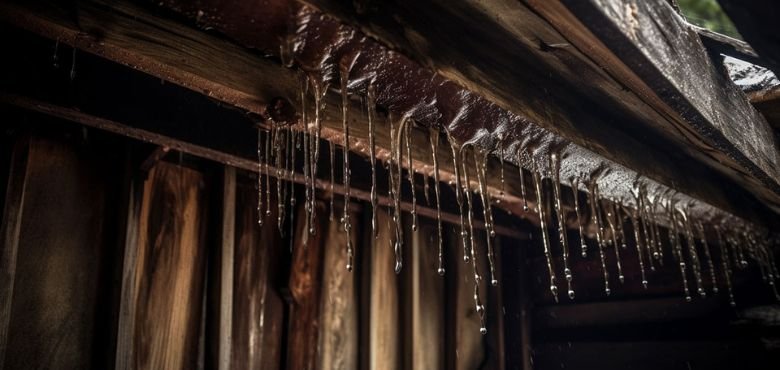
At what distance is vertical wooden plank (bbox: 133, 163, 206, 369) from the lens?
12.2 feet

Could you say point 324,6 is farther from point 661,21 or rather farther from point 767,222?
point 767,222

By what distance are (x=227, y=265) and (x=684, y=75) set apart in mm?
3214

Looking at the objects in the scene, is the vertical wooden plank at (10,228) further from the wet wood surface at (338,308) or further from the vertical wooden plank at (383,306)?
the vertical wooden plank at (383,306)

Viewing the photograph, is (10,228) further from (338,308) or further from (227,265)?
(338,308)

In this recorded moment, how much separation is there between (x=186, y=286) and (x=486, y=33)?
2.84 m

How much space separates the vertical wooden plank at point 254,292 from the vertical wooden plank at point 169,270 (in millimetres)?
296

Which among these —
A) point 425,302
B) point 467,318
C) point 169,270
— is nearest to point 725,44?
point 169,270

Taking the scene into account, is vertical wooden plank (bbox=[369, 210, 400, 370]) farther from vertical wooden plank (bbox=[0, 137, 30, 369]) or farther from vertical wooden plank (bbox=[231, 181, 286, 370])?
vertical wooden plank (bbox=[0, 137, 30, 369])

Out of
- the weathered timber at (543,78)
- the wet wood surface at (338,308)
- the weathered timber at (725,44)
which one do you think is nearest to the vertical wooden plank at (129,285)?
the wet wood surface at (338,308)

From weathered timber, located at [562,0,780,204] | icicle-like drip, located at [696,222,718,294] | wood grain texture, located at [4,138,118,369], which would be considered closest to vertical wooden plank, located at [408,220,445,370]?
icicle-like drip, located at [696,222,718,294]

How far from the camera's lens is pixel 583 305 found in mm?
6469

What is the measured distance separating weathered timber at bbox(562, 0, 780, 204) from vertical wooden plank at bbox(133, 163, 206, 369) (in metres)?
3.25

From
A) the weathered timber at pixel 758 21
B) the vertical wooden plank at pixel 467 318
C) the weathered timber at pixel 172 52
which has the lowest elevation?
the vertical wooden plank at pixel 467 318

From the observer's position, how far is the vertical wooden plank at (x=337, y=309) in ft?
15.2
